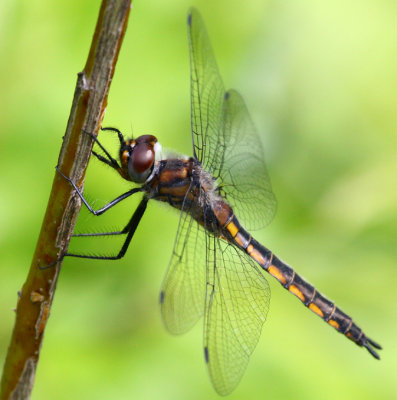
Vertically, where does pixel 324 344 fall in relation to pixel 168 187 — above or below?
below

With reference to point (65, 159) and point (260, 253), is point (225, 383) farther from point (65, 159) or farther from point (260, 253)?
point (65, 159)

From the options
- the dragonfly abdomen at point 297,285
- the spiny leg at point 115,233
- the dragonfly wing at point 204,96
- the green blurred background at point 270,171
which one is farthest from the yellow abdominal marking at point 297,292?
the spiny leg at point 115,233

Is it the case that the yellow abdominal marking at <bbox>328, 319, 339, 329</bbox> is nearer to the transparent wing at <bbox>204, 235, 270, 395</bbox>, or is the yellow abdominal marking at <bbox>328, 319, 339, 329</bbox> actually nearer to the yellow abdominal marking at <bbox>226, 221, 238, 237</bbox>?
the transparent wing at <bbox>204, 235, 270, 395</bbox>

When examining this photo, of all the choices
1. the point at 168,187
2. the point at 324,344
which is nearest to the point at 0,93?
the point at 168,187

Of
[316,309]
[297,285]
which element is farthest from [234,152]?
[316,309]

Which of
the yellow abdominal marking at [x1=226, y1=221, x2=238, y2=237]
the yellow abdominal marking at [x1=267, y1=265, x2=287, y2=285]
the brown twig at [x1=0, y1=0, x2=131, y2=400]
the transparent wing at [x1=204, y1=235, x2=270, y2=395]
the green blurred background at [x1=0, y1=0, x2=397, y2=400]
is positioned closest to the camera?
the brown twig at [x1=0, y1=0, x2=131, y2=400]

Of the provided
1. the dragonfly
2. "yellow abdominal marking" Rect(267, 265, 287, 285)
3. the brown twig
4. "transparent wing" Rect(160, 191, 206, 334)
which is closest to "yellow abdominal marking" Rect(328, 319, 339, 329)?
the dragonfly
